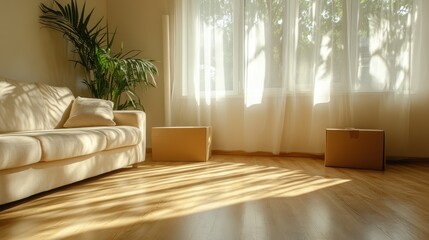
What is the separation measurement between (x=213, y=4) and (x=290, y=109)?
1.51 m

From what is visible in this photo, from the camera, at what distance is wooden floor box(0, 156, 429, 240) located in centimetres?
116

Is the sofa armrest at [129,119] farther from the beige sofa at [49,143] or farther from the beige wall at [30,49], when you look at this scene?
the beige wall at [30,49]

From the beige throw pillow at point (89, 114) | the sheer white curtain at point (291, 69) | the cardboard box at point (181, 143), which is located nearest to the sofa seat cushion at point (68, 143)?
the beige throw pillow at point (89, 114)

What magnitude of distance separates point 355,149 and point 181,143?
66.2 inches

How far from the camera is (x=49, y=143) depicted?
5.12ft

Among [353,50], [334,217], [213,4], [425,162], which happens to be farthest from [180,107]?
[425,162]

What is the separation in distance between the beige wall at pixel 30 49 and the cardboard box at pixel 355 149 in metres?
2.80

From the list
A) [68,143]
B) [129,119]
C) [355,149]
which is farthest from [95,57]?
[355,149]

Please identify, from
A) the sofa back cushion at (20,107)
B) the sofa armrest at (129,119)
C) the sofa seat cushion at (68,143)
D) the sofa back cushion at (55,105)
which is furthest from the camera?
the sofa armrest at (129,119)

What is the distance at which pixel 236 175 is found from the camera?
2.26 m

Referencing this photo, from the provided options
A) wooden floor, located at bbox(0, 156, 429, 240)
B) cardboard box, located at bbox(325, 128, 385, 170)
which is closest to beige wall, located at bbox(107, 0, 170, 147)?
wooden floor, located at bbox(0, 156, 429, 240)

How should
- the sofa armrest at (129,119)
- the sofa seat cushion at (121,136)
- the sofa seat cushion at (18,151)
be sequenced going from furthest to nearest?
the sofa armrest at (129,119) → the sofa seat cushion at (121,136) → the sofa seat cushion at (18,151)

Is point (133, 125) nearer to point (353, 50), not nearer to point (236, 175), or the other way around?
point (236, 175)

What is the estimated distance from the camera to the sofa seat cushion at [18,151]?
51.3 inches
